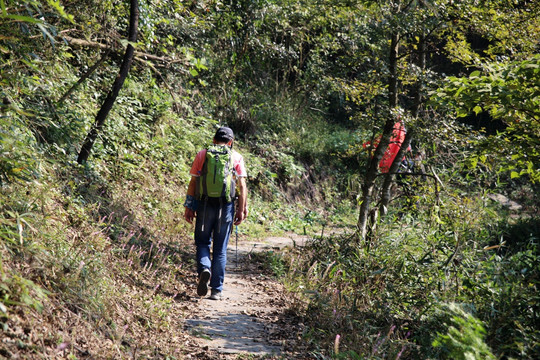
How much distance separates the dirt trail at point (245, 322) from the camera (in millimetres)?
4516

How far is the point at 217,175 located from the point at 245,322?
5.68 ft

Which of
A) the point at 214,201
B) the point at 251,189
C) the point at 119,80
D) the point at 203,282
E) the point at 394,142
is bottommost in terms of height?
the point at 203,282

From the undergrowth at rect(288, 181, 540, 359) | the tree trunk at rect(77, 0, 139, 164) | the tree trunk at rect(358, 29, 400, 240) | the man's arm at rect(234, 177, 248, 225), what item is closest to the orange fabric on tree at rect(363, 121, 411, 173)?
the tree trunk at rect(358, 29, 400, 240)

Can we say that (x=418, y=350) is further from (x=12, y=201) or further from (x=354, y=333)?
(x=12, y=201)

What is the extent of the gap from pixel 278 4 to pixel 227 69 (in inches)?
109

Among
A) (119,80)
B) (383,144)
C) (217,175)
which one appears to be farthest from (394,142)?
(119,80)

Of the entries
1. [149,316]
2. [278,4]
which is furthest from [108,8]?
[278,4]

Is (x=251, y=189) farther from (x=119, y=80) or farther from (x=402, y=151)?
(x=119, y=80)

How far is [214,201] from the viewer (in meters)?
6.01

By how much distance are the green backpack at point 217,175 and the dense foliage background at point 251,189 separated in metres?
0.96

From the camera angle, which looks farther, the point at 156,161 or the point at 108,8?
the point at 156,161

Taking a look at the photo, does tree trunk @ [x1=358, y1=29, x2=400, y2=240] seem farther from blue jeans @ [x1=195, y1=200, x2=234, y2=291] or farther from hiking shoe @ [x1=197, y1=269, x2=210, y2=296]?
hiking shoe @ [x1=197, y1=269, x2=210, y2=296]

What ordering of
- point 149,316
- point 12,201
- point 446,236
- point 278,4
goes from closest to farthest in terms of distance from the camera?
point 12,201 → point 149,316 → point 446,236 → point 278,4

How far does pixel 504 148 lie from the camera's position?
4.78 meters
